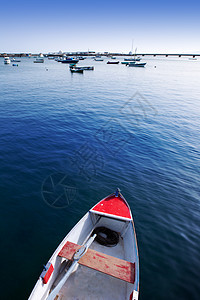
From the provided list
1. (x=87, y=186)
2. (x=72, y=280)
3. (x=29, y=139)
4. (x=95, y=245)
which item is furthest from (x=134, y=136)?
(x=72, y=280)

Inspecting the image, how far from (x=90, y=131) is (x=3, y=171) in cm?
1236

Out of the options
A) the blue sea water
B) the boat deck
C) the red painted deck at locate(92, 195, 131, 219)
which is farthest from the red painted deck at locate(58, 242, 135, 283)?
the red painted deck at locate(92, 195, 131, 219)

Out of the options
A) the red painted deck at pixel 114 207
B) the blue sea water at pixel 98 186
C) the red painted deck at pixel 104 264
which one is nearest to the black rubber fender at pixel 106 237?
the red painted deck at pixel 114 207

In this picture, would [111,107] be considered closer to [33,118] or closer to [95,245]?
[33,118]

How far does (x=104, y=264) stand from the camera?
6711 millimetres

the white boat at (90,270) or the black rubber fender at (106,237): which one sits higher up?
the white boat at (90,270)

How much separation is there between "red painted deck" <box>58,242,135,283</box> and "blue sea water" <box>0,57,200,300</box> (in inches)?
71.0

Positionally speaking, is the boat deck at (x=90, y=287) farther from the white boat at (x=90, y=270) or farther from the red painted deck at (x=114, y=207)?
the red painted deck at (x=114, y=207)

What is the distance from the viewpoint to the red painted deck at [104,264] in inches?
252

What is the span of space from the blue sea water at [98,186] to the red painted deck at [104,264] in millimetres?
1802

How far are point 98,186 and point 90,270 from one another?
247 inches

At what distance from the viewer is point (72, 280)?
7012mm

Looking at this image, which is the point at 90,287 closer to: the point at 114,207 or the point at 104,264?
the point at 104,264

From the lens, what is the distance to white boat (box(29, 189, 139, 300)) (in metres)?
6.15
